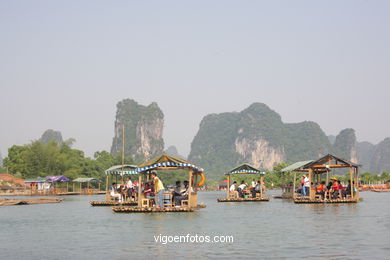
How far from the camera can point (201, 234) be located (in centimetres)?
1448

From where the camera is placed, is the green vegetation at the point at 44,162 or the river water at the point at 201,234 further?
the green vegetation at the point at 44,162

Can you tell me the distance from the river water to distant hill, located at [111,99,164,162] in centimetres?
16610

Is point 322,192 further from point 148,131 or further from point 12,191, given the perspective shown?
point 148,131

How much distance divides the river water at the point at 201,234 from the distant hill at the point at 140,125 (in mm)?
166096

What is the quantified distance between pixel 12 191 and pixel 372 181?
67390 mm

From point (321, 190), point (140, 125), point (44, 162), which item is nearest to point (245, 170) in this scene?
point (321, 190)

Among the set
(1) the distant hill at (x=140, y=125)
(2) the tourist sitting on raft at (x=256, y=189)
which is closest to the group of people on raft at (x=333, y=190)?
(2) the tourist sitting on raft at (x=256, y=189)

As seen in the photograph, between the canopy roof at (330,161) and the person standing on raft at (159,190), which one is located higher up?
the canopy roof at (330,161)

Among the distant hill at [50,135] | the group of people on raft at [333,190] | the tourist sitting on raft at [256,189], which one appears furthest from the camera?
the distant hill at [50,135]

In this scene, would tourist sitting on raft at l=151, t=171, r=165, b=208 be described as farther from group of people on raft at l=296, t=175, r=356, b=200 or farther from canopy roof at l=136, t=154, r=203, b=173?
group of people on raft at l=296, t=175, r=356, b=200

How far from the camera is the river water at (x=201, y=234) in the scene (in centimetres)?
1143

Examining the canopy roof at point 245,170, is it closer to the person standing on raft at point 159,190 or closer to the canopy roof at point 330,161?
the canopy roof at point 330,161

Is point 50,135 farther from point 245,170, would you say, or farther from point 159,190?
point 159,190

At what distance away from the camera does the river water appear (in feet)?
37.5
